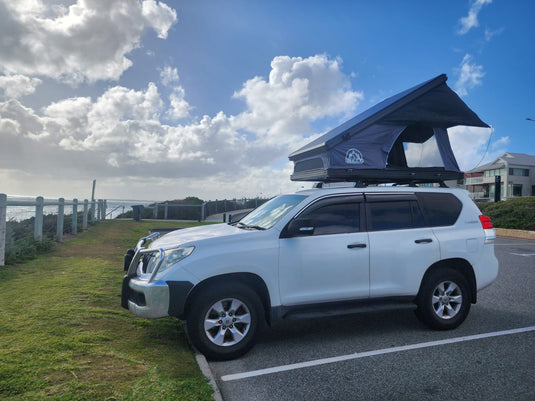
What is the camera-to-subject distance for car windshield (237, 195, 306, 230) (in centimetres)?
504

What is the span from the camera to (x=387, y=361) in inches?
168

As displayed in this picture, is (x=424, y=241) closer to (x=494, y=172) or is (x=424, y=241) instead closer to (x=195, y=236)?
(x=195, y=236)

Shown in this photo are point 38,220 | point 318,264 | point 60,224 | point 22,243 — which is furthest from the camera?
point 60,224

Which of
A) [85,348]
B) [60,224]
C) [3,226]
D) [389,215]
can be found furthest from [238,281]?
[60,224]

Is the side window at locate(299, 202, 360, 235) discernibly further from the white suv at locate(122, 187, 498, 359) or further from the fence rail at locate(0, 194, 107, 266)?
the fence rail at locate(0, 194, 107, 266)

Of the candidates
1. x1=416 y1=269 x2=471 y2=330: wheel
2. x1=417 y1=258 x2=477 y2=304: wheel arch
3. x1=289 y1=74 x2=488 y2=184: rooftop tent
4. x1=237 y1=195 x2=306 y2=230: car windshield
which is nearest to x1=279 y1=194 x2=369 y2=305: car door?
x1=237 y1=195 x2=306 y2=230: car windshield

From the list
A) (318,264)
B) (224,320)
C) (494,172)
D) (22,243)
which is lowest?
(224,320)

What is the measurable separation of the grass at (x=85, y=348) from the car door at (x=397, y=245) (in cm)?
248

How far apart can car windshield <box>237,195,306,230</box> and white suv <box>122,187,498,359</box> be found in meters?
0.03

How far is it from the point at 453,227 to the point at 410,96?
8.24 feet

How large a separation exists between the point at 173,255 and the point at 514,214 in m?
24.7

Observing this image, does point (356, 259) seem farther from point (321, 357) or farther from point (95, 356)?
point (95, 356)

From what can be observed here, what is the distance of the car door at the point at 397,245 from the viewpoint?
5.01m

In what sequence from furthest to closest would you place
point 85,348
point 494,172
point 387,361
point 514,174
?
point 494,172
point 514,174
point 387,361
point 85,348
